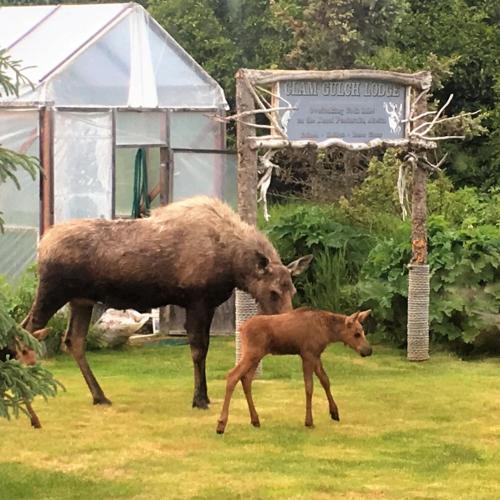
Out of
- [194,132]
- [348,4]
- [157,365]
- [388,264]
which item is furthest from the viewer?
[348,4]

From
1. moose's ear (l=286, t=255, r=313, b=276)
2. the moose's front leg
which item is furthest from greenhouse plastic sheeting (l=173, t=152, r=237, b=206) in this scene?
the moose's front leg

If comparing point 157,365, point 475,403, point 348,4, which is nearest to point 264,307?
point 475,403

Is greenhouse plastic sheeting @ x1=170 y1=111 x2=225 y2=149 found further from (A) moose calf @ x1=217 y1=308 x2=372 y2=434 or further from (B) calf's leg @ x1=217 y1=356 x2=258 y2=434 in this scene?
(B) calf's leg @ x1=217 y1=356 x2=258 y2=434

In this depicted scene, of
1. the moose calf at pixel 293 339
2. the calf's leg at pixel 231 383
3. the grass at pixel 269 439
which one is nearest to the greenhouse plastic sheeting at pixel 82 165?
the grass at pixel 269 439

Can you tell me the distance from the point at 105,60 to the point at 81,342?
5.53 meters

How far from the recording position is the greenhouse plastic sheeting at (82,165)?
48.6 feet

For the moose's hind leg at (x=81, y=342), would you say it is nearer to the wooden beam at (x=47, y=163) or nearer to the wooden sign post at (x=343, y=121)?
the wooden sign post at (x=343, y=121)

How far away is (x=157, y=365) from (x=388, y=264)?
287 cm

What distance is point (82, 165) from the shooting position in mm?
14961

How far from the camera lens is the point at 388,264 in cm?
1402

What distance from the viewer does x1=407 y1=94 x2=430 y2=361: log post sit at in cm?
1305

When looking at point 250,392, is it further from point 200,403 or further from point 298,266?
point 298,266

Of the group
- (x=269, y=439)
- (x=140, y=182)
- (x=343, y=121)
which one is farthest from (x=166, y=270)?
(x=140, y=182)

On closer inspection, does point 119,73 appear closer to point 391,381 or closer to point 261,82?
point 261,82
